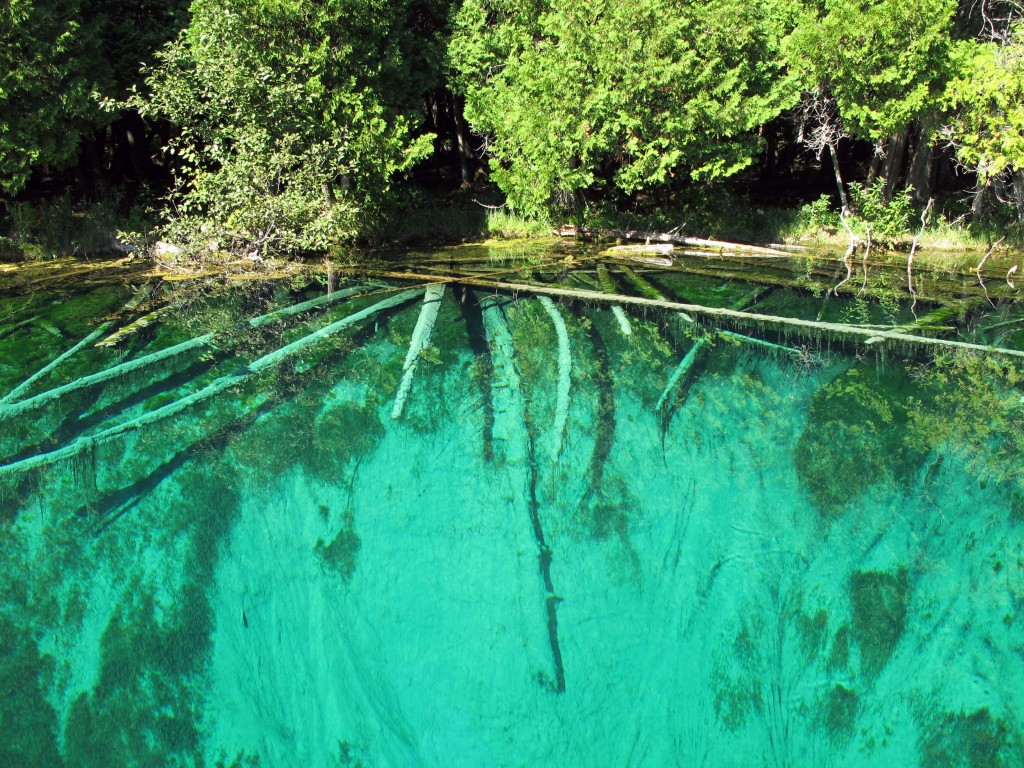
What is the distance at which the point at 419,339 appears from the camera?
8805 mm

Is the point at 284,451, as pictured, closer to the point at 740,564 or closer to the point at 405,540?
the point at 405,540

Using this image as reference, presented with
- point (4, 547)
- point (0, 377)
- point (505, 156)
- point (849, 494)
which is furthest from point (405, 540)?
point (505, 156)

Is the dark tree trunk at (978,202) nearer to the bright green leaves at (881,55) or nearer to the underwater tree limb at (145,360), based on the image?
the bright green leaves at (881,55)

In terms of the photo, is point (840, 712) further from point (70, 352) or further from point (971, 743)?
point (70, 352)

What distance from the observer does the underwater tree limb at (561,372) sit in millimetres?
6648

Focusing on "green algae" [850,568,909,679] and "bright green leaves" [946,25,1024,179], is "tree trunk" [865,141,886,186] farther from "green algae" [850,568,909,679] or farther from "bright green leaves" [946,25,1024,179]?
"green algae" [850,568,909,679]

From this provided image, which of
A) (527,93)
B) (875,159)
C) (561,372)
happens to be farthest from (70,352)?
(875,159)

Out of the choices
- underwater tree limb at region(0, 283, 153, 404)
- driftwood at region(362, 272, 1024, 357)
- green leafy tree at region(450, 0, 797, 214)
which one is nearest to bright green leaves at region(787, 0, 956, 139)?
green leafy tree at region(450, 0, 797, 214)

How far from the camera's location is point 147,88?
14.2m

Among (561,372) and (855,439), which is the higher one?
(561,372)

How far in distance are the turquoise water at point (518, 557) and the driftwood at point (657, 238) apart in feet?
16.4

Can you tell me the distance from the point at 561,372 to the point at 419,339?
1.82 meters

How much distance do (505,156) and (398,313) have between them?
18.2ft

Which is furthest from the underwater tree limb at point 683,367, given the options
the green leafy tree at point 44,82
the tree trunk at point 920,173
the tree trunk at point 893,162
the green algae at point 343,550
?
the green leafy tree at point 44,82
